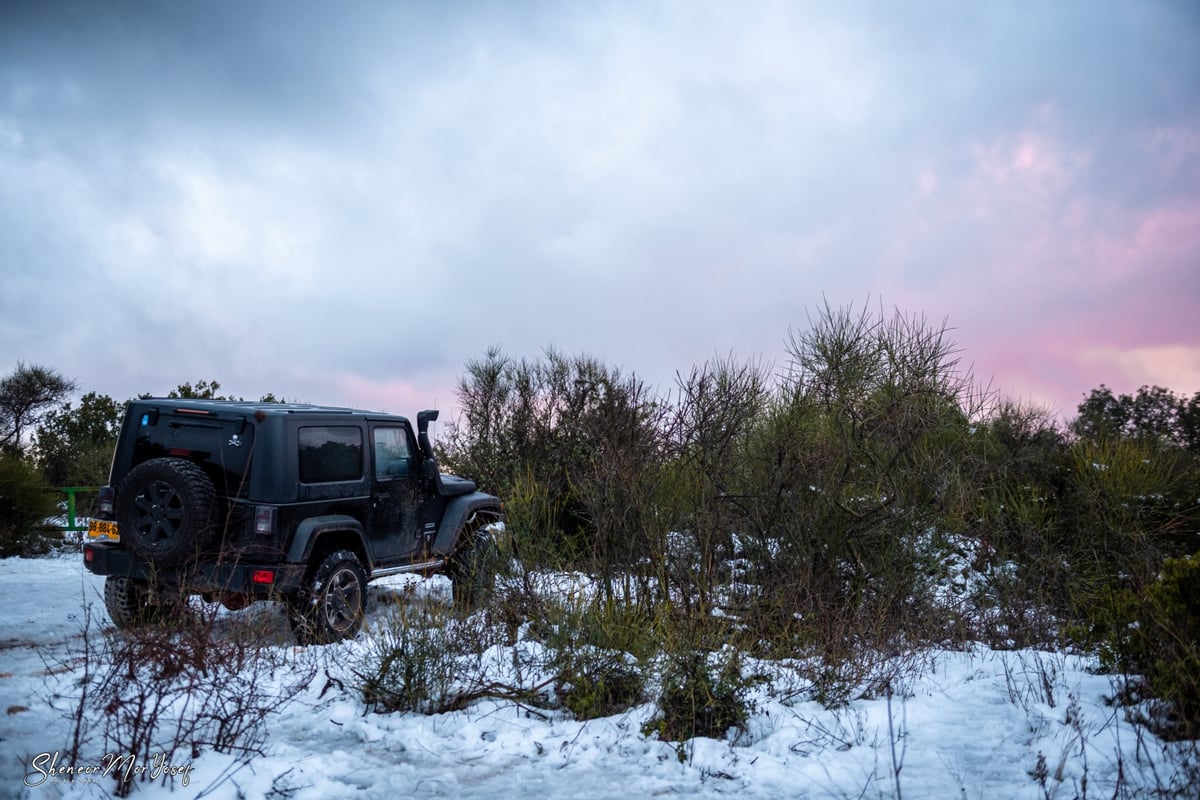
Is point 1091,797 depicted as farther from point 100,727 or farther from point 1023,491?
point 1023,491

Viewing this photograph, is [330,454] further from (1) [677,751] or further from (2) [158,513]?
(1) [677,751]

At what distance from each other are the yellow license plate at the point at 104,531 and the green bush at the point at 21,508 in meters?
7.22

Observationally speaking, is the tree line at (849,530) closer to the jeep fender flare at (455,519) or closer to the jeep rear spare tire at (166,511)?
the jeep fender flare at (455,519)

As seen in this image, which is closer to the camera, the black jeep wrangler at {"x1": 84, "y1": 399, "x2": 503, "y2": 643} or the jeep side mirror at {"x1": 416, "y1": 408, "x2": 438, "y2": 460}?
the black jeep wrangler at {"x1": 84, "y1": 399, "x2": 503, "y2": 643}

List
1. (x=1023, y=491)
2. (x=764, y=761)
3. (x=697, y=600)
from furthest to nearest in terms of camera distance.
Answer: (x=1023, y=491) → (x=697, y=600) → (x=764, y=761)

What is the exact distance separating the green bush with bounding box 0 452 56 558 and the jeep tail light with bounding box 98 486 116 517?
7.19 m

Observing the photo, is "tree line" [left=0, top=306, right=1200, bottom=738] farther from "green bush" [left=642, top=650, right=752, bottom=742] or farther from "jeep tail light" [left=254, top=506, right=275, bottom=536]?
"jeep tail light" [left=254, top=506, right=275, bottom=536]

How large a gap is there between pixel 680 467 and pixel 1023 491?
7.94 meters

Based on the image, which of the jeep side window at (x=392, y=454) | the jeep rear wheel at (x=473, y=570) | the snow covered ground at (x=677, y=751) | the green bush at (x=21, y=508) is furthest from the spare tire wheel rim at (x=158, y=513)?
the green bush at (x=21, y=508)

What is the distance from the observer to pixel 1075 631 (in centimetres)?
666

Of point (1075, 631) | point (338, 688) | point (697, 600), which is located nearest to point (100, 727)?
point (338, 688)

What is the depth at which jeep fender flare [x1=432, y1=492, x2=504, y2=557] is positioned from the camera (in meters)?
8.96

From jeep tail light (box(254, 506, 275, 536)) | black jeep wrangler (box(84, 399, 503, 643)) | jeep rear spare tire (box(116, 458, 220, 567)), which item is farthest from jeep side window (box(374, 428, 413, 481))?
jeep rear spare tire (box(116, 458, 220, 567))

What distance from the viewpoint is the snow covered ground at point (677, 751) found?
4430 mm
